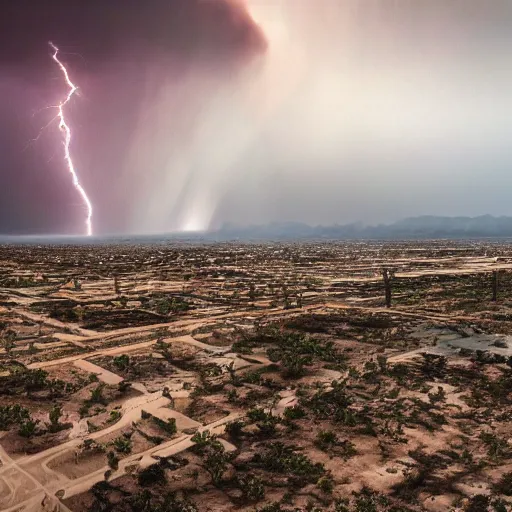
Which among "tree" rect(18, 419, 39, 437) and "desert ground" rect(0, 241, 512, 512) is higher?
"tree" rect(18, 419, 39, 437)

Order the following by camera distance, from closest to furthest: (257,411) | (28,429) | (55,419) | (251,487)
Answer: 1. (251,487)
2. (28,429)
3. (55,419)
4. (257,411)

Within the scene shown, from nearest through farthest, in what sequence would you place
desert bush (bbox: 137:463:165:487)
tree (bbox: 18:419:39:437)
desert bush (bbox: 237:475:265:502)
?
desert bush (bbox: 237:475:265:502) → desert bush (bbox: 137:463:165:487) → tree (bbox: 18:419:39:437)

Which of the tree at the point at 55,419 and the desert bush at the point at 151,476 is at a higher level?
the tree at the point at 55,419

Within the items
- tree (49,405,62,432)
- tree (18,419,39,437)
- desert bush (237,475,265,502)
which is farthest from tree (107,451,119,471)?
desert bush (237,475,265,502)

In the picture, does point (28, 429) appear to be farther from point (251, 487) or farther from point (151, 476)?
point (251, 487)

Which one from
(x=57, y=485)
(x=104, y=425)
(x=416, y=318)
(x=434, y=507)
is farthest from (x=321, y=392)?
(x=416, y=318)

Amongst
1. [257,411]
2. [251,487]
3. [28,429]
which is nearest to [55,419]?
[28,429]

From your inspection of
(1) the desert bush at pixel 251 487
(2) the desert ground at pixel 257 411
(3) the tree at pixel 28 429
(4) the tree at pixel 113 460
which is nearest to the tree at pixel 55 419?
(2) the desert ground at pixel 257 411

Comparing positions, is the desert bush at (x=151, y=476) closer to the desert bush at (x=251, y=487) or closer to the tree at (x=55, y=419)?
the desert bush at (x=251, y=487)

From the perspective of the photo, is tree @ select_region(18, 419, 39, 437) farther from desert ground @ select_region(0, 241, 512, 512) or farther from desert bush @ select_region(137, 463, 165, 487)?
desert bush @ select_region(137, 463, 165, 487)
